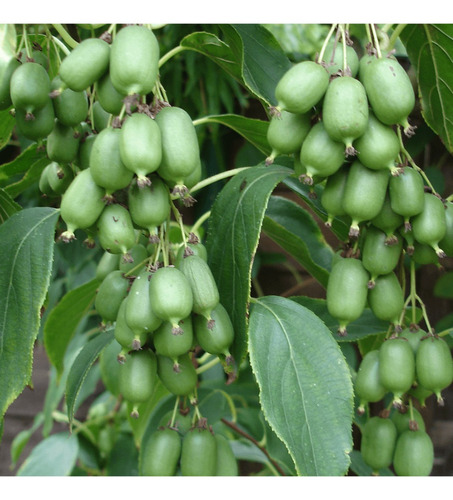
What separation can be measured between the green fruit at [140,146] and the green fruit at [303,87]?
5.5 inches

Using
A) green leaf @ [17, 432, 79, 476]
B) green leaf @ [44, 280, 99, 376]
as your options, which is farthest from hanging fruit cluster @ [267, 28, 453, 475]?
green leaf @ [17, 432, 79, 476]

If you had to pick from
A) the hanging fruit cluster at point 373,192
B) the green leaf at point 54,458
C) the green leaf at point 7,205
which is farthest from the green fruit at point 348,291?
the green leaf at point 54,458

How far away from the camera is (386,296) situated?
0.81 m

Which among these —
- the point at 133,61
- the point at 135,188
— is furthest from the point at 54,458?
the point at 133,61

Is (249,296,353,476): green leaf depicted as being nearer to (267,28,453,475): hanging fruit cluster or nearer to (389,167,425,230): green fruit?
(267,28,453,475): hanging fruit cluster

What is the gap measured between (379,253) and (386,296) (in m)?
0.06

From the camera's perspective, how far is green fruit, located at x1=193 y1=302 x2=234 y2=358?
0.73 meters

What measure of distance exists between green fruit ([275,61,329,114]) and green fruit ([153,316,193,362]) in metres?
0.25

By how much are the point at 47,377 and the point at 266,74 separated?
190 cm

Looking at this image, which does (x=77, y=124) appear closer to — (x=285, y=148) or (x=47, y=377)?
(x=285, y=148)

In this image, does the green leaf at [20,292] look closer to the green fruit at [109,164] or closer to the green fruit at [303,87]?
the green fruit at [109,164]

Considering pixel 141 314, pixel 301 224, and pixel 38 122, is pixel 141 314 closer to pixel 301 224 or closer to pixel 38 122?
pixel 38 122

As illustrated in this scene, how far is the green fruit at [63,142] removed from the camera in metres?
0.79

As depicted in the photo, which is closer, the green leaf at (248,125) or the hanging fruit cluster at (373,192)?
the hanging fruit cluster at (373,192)
